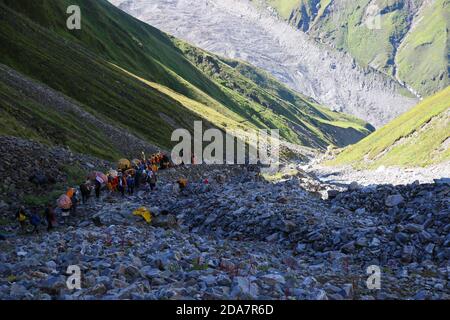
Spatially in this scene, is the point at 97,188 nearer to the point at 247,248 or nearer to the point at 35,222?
the point at 35,222

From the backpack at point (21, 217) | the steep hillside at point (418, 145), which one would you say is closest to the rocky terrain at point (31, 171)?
the backpack at point (21, 217)

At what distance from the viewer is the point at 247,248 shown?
25531 millimetres

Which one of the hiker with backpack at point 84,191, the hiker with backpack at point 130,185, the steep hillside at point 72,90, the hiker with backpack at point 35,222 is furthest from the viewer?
the steep hillside at point 72,90

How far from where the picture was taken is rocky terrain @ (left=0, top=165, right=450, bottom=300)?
55.3 feet

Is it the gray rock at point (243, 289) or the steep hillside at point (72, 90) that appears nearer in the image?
the gray rock at point (243, 289)

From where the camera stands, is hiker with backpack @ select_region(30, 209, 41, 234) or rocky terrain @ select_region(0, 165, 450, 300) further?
hiker with backpack @ select_region(30, 209, 41, 234)

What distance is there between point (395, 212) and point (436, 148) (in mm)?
60586

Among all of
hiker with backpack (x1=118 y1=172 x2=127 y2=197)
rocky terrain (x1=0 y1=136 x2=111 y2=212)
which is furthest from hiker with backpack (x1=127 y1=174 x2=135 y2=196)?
rocky terrain (x1=0 y1=136 x2=111 y2=212)

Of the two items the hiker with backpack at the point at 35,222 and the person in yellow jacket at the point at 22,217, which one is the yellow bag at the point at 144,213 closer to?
the hiker with backpack at the point at 35,222

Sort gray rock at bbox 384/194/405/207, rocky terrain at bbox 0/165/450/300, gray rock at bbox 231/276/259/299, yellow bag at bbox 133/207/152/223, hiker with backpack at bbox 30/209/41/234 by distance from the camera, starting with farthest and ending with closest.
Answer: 1. yellow bag at bbox 133/207/152/223
2. gray rock at bbox 384/194/405/207
3. hiker with backpack at bbox 30/209/41/234
4. rocky terrain at bbox 0/165/450/300
5. gray rock at bbox 231/276/259/299

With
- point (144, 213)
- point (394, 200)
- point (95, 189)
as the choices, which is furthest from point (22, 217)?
point (394, 200)

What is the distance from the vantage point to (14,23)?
95.6 m

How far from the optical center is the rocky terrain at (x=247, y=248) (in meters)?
16.8

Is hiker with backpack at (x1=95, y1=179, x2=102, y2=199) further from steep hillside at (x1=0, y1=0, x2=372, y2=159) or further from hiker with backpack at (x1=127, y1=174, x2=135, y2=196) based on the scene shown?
steep hillside at (x1=0, y1=0, x2=372, y2=159)
